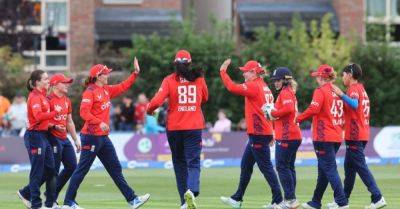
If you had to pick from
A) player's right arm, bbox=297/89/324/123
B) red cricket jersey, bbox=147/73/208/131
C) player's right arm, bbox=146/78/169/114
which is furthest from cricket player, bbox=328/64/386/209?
player's right arm, bbox=146/78/169/114

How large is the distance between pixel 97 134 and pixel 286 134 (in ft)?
8.74

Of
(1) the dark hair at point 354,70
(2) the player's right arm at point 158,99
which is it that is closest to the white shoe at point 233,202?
(2) the player's right arm at point 158,99

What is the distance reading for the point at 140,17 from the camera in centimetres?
4622

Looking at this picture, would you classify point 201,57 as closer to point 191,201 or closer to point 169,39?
point 169,39

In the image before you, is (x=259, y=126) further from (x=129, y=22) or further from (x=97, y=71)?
(x=129, y=22)

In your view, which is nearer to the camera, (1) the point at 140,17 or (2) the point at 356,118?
(2) the point at 356,118

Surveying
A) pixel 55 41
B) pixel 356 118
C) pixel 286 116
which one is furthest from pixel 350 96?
pixel 55 41

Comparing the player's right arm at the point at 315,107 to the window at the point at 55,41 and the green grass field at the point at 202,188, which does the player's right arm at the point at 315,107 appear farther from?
the window at the point at 55,41

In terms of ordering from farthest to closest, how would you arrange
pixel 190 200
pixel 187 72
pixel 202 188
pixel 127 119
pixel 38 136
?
pixel 127 119 → pixel 202 188 → pixel 38 136 → pixel 187 72 → pixel 190 200

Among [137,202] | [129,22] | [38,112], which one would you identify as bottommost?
[137,202]

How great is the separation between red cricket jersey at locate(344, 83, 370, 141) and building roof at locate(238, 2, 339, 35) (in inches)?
1130

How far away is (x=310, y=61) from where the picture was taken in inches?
1495

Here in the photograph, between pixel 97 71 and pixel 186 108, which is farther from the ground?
pixel 97 71

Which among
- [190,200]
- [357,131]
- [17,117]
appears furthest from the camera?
[17,117]
